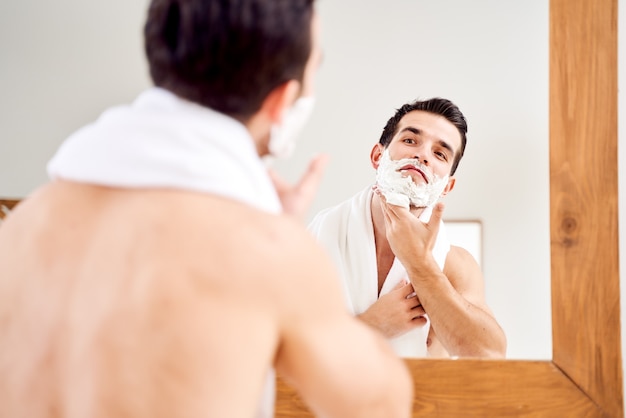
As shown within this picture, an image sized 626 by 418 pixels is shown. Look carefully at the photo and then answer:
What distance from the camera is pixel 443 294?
109 cm

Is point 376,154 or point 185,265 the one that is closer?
point 185,265

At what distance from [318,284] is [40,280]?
23 cm

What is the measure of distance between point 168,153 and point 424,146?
0.61 meters

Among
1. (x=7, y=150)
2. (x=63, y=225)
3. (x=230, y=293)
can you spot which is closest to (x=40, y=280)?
(x=63, y=225)

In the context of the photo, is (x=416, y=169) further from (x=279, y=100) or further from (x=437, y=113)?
(x=279, y=100)

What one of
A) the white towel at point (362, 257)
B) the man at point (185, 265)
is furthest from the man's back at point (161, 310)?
the white towel at point (362, 257)

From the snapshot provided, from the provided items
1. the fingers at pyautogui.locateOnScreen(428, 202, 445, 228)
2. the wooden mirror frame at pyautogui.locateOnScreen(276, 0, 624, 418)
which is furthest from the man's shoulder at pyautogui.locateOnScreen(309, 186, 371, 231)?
the wooden mirror frame at pyautogui.locateOnScreen(276, 0, 624, 418)

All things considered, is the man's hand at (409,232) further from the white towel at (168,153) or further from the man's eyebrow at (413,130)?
the white towel at (168,153)

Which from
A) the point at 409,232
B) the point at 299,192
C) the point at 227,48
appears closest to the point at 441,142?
the point at 409,232

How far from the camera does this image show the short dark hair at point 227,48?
1.81 feet

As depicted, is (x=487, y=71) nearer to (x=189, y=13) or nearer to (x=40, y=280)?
(x=189, y=13)

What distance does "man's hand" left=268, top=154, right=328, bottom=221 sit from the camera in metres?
0.68

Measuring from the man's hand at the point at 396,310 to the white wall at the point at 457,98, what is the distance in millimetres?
125

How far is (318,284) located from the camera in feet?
1.72
